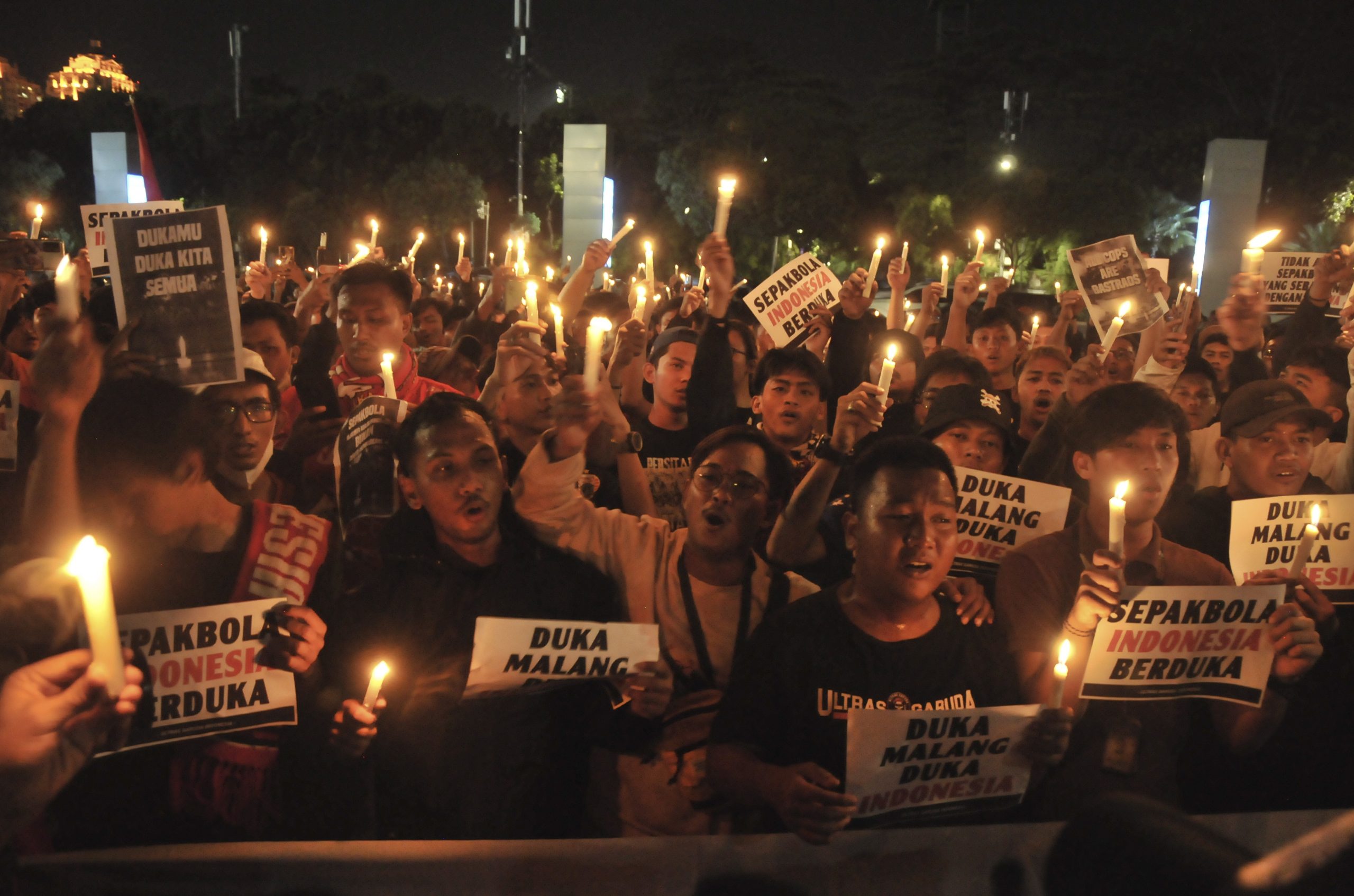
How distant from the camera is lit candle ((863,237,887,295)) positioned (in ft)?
18.9

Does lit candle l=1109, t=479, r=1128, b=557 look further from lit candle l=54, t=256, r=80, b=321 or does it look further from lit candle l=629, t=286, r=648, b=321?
lit candle l=629, t=286, r=648, b=321

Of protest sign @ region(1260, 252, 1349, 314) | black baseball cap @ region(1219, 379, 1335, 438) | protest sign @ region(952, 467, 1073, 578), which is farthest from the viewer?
protest sign @ region(1260, 252, 1349, 314)

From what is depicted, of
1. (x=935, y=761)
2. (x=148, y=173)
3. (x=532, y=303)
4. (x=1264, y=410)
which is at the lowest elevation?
(x=935, y=761)

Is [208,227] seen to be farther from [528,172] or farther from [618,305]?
[528,172]

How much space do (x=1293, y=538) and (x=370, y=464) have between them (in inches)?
113

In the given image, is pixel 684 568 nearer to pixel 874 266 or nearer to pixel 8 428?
pixel 8 428

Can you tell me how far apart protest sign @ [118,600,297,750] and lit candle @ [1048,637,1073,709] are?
6.13ft

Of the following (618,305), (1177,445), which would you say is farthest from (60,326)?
(618,305)

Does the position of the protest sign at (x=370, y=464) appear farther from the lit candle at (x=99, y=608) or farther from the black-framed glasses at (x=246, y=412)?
the lit candle at (x=99, y=608)

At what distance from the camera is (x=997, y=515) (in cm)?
368

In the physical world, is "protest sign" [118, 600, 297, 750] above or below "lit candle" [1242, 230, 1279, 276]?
below

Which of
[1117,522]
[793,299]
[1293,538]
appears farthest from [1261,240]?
[1117,522]

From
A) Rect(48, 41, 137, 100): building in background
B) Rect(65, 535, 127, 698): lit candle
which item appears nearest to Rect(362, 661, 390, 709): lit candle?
Rect(65, 535, 127, 698): lit candle

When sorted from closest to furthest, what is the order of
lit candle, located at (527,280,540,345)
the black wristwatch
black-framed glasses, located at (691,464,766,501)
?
black-framed glasses, located at (691,464,766,501) < the black wristwatch < lit candle, located at (527,280,540,345)
